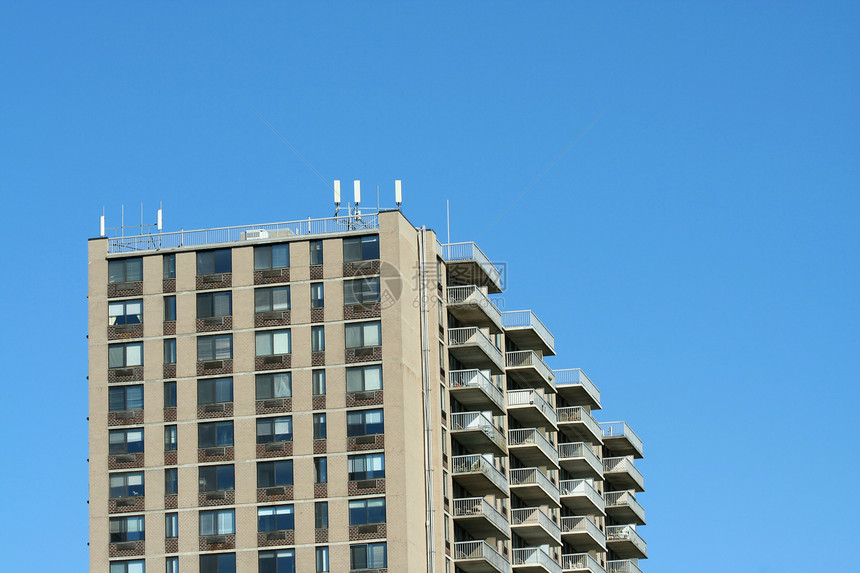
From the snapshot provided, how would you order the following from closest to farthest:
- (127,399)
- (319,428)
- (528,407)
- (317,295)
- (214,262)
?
(319,428)
(317,295)
(127,399)
(214,262)
(528,407)

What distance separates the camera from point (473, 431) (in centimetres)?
11025

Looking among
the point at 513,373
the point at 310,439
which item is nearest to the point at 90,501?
the point at 310,439

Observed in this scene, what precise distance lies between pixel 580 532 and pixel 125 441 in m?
35.7

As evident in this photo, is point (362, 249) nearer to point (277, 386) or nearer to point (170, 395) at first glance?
point (277, 386)

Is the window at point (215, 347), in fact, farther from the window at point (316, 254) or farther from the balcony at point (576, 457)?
the balcony at point (576, 457)

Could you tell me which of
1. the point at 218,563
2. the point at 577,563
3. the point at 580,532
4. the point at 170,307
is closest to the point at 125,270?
the point at 170,307

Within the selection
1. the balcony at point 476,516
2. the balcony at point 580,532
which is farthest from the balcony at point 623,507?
the balcony at point 476,516

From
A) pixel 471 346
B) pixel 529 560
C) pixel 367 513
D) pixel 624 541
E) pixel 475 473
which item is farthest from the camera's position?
pixel 624 541

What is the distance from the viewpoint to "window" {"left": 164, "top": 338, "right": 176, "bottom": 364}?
104938 millimetres

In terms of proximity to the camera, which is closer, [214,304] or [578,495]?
[214,304]

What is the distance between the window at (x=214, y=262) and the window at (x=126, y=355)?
5.73 metres

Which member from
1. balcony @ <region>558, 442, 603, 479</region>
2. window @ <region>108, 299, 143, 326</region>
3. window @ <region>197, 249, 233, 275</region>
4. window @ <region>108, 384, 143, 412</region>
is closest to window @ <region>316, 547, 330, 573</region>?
window @ <region>108, 384, 143, 412</region>

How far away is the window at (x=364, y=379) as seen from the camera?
102312 millimetres

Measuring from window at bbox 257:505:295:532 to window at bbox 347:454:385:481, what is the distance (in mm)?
3945
